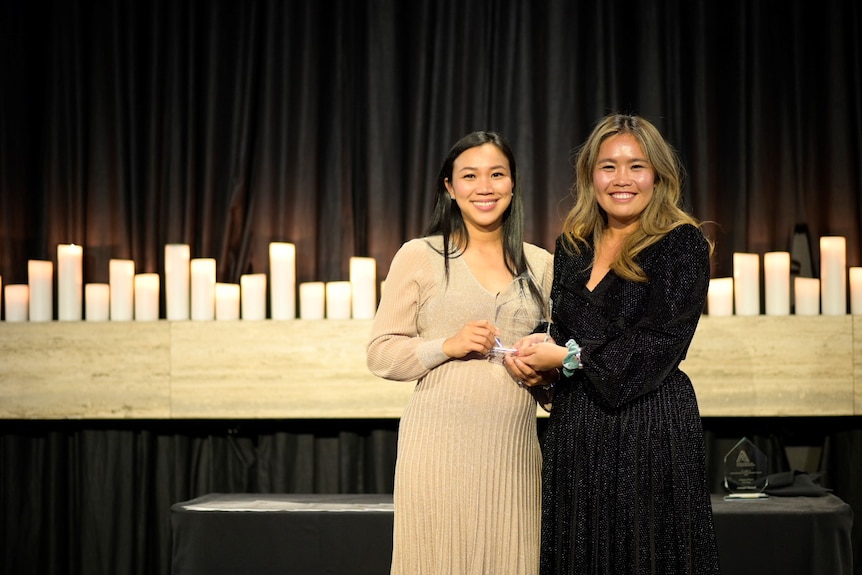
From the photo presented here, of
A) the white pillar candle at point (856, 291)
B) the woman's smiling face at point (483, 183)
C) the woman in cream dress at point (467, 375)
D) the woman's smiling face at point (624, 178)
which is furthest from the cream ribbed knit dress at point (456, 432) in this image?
the white pillar candle at point (856, 291)

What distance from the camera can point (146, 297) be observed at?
353 cm

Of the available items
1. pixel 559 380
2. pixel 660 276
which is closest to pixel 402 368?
pixel 559 380

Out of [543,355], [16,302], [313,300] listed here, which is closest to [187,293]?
[313,300]

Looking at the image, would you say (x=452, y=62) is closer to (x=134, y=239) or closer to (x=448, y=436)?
(x=134, y=239)

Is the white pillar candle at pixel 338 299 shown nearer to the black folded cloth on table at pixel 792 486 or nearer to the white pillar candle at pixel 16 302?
the white pillar candle at pixel 16 302

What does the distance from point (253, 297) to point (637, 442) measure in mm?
1869

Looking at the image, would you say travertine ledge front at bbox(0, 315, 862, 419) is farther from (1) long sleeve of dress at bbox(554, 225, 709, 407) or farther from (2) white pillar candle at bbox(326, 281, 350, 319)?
(1) long sleeve of dress at bbox(554, 225, 709, 407)

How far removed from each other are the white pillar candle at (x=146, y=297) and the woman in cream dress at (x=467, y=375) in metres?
1.57

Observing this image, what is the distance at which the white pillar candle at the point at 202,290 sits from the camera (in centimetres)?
350

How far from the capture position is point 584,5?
12.4ft

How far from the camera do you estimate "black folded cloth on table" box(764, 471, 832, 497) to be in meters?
3.11

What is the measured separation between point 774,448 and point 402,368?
6.91 feet

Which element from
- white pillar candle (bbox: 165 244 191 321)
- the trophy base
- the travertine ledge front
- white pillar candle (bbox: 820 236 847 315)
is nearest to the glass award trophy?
the trophy base

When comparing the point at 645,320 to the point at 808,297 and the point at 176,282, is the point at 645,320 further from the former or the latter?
the point at 176,282
